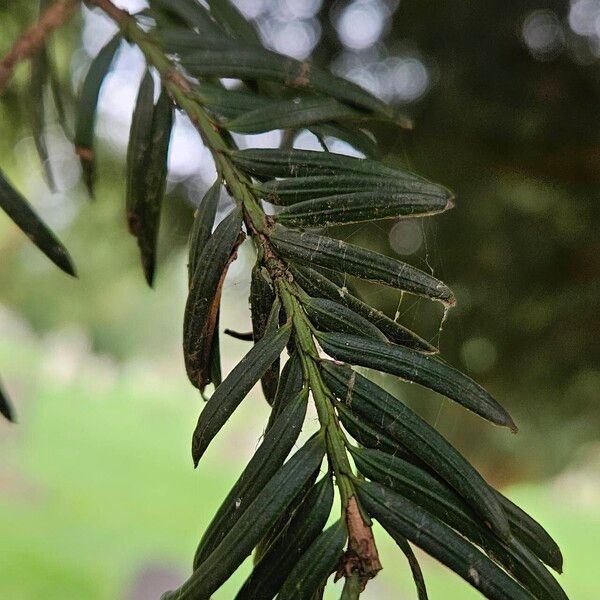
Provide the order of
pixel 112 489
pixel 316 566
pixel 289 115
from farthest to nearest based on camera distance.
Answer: pixel 112 489 < pixel 289 115 < pixel 316 566

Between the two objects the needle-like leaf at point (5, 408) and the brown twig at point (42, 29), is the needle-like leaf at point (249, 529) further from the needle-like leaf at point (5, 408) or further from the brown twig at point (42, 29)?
the brown twig at point (42, 29)

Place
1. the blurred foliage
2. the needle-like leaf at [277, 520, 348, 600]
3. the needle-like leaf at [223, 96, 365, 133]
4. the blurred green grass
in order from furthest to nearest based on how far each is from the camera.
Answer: the blurred green grass
the blurred foliage
the needle-like leaf at [223, 96, 365, 133]
the needle-like leaf at [277, 520, 348, 600]

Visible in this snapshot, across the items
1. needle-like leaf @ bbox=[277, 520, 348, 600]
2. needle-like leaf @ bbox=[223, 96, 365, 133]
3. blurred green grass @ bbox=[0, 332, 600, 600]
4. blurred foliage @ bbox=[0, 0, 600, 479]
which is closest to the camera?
needle-like leaf @ bbox=[277, 520, 348, 600]

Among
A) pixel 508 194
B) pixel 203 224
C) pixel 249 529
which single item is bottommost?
pixel 249 529

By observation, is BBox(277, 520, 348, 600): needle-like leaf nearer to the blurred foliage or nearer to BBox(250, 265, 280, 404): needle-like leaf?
BBox(250, 265, 280, 404): needle-like leaf

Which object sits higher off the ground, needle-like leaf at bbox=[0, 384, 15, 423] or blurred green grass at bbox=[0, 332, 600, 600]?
blurred green grass at bbox=[0, 332, 600, 600]

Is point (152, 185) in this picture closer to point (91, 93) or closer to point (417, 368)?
point (91, 93)

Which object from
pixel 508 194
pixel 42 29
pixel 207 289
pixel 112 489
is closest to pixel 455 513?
pixel 207 289

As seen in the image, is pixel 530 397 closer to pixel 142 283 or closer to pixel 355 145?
pixel 355 145

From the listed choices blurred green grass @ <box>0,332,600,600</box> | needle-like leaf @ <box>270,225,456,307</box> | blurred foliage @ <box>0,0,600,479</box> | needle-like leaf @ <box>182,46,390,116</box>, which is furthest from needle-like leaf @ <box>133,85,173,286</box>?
blurred green grass @ <box>0,332,600,600</box>
